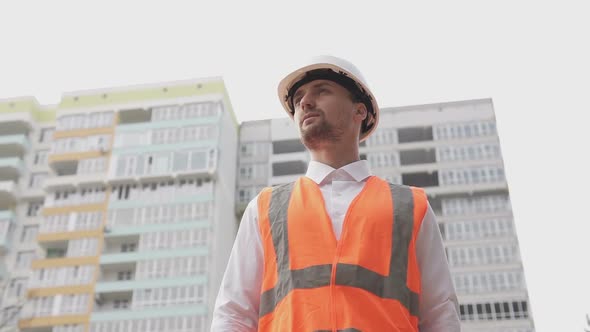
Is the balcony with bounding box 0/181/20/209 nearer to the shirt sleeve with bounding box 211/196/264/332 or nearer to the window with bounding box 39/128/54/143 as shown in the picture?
the window with bounding box 39/128/54/143

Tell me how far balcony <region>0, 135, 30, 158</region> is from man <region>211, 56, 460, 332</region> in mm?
60703

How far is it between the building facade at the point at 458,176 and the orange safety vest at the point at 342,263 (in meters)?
50.6

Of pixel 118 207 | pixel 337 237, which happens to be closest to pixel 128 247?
pixel 118 207

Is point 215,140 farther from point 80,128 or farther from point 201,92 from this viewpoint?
point 80,128

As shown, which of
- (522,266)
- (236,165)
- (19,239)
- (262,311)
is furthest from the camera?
(236,165)

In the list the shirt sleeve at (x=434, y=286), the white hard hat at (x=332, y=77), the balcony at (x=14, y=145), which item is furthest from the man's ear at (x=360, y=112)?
the balcony at (x=14, y=145)

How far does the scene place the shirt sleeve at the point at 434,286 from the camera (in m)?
2.78

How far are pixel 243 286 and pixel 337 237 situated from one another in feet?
1.52

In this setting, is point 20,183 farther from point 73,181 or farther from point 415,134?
point 415,134

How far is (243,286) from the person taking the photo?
2844 millimetres

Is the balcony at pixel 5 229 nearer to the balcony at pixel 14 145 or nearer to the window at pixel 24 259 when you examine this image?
the window at pixel 24 259

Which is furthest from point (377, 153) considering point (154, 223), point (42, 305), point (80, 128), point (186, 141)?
point (42, 305)

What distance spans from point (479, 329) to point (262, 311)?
51.2 meters

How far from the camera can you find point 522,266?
5219cm
